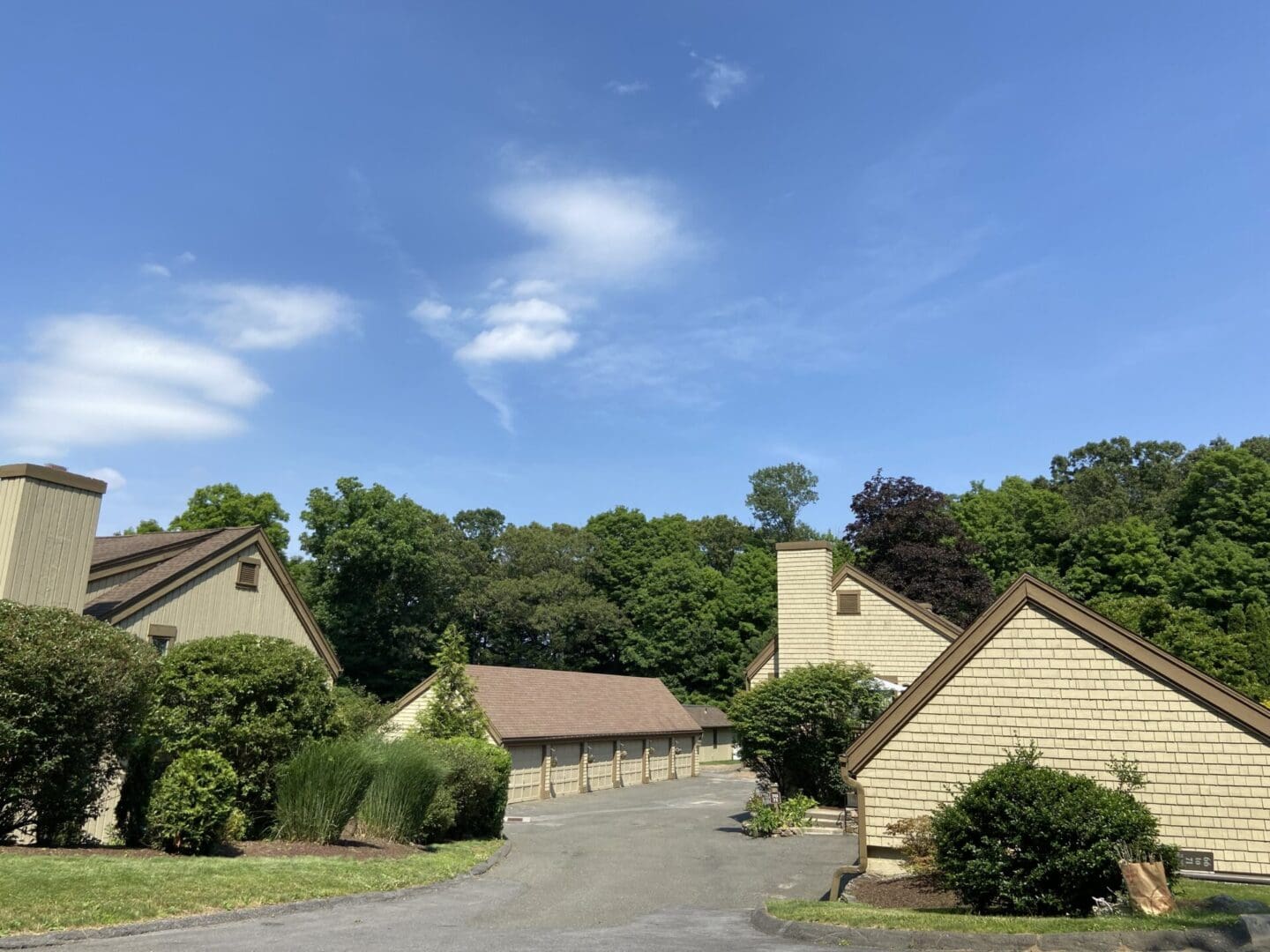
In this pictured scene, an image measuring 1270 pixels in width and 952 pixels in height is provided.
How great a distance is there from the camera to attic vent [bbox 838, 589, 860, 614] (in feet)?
108

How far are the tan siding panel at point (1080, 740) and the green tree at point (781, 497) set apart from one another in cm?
7884

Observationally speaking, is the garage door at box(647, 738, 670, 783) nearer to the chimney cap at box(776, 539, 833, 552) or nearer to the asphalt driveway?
the asphalt driveway

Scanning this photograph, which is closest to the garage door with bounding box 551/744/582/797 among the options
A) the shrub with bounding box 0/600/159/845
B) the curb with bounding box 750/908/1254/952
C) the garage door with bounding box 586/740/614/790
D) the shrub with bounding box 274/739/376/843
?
the garage door with bounding box 586/740/614/790

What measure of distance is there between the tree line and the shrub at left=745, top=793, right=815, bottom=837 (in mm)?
22720

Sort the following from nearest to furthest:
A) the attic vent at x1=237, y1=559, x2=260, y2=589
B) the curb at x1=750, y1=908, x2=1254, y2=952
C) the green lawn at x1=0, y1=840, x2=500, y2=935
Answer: the curb at x1=750, y1=908, x2=1254, y2=952 < the green lawn at x1=0, y1=840, x2=500, y2=935 < the attic vent at x1=237, y1=559, x2=260, y2=589

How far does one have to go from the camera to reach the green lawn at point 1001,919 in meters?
8.80

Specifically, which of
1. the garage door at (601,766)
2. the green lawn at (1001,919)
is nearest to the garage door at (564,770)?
the garage door at (601,766)

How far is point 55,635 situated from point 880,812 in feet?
43.3

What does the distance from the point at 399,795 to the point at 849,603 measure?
19594mm

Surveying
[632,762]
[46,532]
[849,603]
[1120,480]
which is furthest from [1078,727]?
[1120,480]

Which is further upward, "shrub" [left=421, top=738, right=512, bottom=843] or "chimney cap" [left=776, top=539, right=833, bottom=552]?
"chimney cap" [left=776, top=539, right=833, bottom=552]

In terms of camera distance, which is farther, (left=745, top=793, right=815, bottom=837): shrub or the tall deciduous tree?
the tall deciduous tree

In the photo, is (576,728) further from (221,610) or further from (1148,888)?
(1148,888)

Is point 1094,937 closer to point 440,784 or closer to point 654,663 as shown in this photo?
point 440,784
